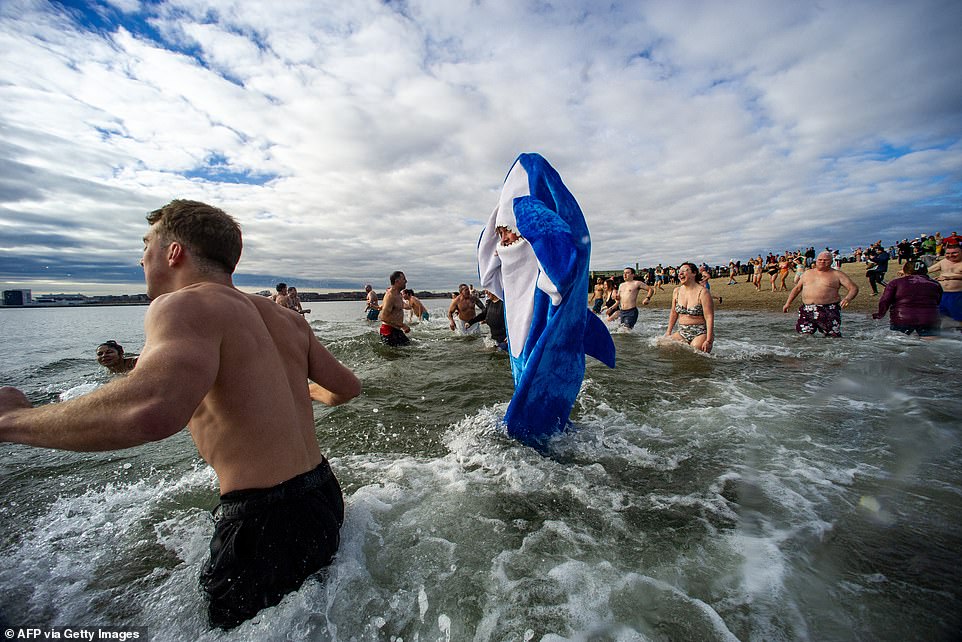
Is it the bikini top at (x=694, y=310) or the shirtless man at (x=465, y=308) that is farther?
the shirtless man at (x=465, y=308)

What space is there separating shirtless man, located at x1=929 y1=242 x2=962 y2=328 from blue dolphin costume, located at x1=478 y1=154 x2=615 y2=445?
31.9 feet

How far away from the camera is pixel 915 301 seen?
25.2ft

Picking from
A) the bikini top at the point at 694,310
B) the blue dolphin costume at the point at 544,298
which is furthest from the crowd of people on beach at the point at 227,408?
the bikini top at the point at 694,310

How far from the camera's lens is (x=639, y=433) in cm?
375

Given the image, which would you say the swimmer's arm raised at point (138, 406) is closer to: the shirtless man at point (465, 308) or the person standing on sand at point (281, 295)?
the shirtless man at point (465, 308)

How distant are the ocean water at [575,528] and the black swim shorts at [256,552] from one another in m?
0.10

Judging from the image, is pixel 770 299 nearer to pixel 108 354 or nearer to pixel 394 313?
pixel 394 313

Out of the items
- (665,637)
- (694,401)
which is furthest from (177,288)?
(694,401)

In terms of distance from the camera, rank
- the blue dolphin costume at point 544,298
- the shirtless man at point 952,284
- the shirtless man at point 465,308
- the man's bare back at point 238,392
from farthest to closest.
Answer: the shirtless man at point 465,308 → the shirtless man at point 952,284 → the blue dolphin costume at point 544,298 → the man's bare back at point 238,392

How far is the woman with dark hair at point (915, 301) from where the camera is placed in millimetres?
7488

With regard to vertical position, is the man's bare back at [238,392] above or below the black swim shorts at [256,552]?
above

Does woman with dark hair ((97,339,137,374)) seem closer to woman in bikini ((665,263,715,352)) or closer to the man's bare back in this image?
the man's bare back

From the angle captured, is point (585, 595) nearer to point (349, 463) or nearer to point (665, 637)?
point (665, 637)

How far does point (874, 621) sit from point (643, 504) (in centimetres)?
109
